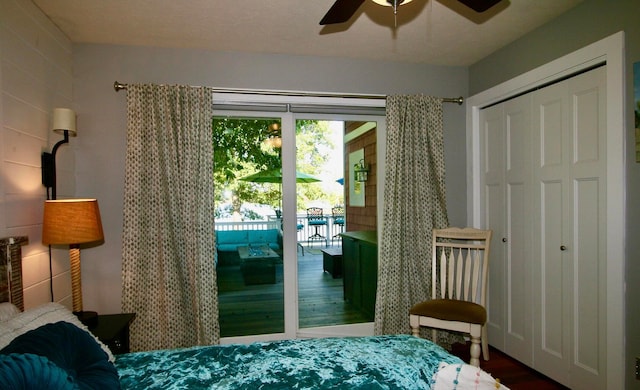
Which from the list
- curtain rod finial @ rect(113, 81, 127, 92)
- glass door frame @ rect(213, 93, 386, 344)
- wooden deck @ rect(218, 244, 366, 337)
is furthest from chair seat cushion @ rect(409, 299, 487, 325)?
curtain rod finial @ rect(113, 81, 127, 92)

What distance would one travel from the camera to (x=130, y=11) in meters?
2.23

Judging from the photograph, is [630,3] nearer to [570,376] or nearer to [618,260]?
[618,260]

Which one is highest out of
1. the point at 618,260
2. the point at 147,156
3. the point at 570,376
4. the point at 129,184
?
the point at 147,156

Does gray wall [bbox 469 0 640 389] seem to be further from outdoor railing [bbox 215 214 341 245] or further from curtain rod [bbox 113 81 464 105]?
outdoor railing [bbox 215 214 341 245]

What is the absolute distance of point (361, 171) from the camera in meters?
3.41

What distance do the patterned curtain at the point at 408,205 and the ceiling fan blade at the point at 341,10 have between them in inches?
59.6

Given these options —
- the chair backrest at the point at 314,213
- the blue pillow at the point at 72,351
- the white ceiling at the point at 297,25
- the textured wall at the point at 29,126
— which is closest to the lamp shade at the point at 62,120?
the textured wall at the point at 29,126

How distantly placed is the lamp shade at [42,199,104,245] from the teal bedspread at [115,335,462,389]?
0.78 meters

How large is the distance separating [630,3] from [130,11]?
309cm

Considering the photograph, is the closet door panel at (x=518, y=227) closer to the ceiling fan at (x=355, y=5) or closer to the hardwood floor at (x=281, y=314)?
the hardwood floor at (x=281, y=314)

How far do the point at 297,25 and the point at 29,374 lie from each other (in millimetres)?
2406

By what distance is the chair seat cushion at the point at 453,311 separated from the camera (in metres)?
2.37

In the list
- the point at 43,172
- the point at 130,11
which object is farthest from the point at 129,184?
the point at 130,11

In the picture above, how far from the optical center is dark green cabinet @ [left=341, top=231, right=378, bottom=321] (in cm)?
336
